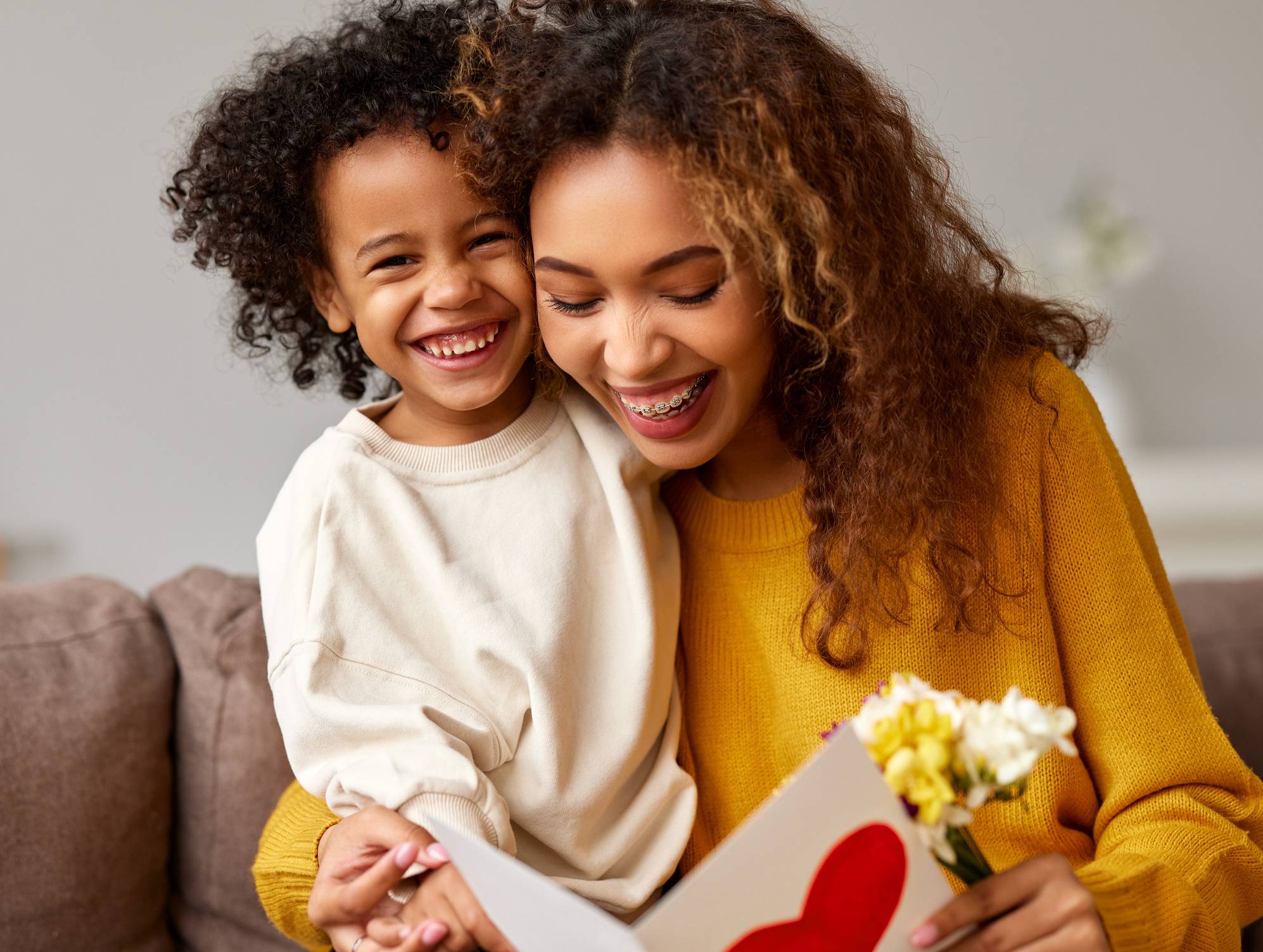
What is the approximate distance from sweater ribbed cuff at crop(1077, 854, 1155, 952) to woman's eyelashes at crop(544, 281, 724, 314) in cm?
56

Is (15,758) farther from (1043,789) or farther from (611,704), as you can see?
(1043,789)

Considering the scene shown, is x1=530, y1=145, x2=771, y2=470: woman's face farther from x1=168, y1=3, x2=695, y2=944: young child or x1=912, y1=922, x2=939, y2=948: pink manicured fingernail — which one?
x1=912, y1=922, x2=939, y2=948: pink manicured fingernail

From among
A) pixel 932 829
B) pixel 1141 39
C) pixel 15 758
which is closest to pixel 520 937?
pixel 932 829

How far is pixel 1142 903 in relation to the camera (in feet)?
3.13

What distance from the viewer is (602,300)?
1.07 m

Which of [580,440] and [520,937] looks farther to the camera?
[580,440]

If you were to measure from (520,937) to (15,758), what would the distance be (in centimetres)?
89

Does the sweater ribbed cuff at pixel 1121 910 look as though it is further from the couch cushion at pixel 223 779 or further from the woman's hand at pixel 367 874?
the couch cushion at pixel 223 779

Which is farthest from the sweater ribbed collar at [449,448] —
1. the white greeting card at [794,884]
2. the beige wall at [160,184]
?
the beige wall at [160,184]

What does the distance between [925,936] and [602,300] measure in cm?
59

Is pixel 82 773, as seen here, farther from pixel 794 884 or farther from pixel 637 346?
pixel 794 884

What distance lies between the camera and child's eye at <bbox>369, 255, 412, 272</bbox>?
1.17 m

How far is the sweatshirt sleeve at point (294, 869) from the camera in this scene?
120 centimetres

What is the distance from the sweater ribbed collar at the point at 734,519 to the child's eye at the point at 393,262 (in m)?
0.39
